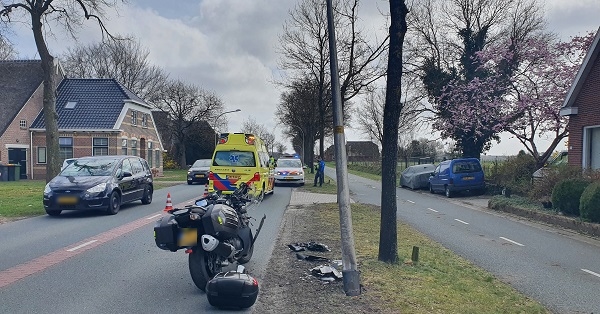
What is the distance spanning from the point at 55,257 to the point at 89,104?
35.4 meters

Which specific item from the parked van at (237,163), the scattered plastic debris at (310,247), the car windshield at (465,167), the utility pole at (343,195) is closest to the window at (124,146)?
the parked van at (237,163)

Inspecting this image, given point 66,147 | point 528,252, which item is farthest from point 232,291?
point 66,147

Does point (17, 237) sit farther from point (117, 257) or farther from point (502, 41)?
point (502, 41)

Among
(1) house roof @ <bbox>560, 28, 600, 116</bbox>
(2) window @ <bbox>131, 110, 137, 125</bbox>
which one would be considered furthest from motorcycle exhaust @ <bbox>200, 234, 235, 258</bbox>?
(2) window @ <bbox>131, 110, 137, 125</bbox>

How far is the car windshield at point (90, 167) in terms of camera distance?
49.2ft

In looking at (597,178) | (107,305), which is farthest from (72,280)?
(597,178)

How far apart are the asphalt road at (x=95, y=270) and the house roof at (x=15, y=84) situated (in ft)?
97.9

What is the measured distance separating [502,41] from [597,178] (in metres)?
18.9

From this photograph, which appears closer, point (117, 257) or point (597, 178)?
point (117, 257)

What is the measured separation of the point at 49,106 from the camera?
2109 centimetres

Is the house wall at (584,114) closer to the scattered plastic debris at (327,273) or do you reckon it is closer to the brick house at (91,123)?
the scattered plastic debris at (327,273)

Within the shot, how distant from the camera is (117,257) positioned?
861 cm

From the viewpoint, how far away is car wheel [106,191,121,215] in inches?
570

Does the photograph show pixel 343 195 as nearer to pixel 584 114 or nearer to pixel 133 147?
pixel 584 114
